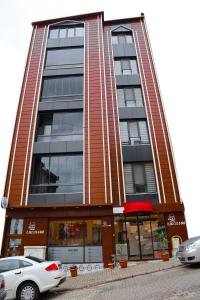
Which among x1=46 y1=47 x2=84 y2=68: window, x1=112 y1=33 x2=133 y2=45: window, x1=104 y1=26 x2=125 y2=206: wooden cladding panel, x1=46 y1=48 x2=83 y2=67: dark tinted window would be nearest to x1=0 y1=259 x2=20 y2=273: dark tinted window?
x1=104 y1=26 x2=125 y2=206: wooden cladding panel

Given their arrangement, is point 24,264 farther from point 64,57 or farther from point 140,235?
point 64,57

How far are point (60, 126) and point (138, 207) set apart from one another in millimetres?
8591

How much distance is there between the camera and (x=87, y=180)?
1656 centimetres

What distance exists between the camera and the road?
7.68 m

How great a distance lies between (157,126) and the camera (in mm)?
18969

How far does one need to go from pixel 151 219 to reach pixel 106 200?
10.7 feet

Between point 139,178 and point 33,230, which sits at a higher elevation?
point 139,178

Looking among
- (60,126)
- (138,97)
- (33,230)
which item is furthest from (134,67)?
(33,230)

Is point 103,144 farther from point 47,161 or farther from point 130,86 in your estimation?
point 130,86

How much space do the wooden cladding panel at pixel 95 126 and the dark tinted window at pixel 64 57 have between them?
2.78ft

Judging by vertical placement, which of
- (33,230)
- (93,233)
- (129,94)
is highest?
(129,94)

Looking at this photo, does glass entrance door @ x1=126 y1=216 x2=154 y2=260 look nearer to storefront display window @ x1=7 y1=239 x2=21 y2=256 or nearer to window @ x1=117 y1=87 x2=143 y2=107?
storefront display window @ x1=7 y1=239 x2=21 y2=256

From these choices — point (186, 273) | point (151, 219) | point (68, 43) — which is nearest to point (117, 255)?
point (151, 219)

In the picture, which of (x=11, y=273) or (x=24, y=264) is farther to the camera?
(x=24, y=264)
